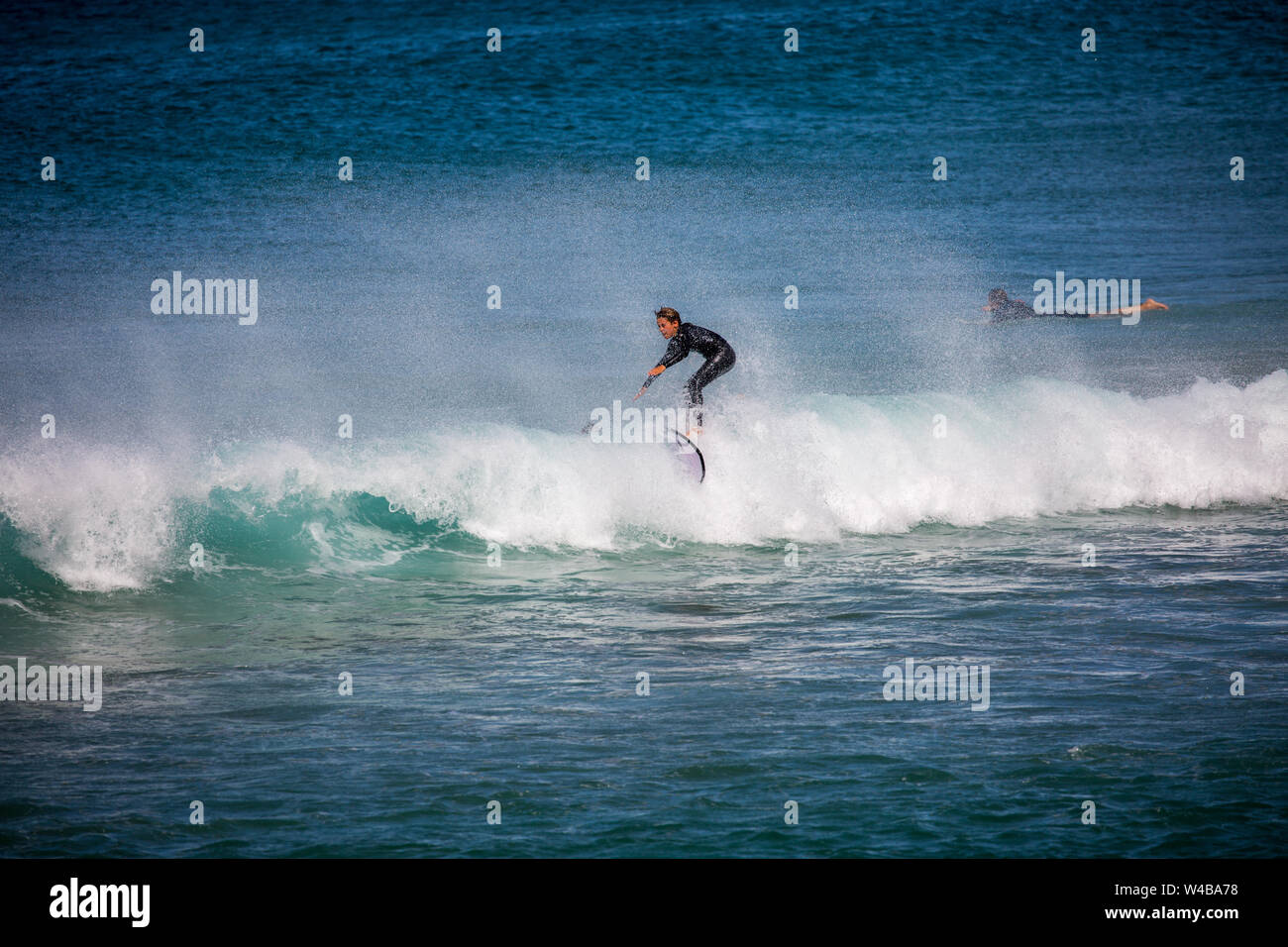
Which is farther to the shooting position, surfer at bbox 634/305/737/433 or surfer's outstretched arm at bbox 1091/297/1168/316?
surfer's outstretched arm at bbox 1091/297/1168/316

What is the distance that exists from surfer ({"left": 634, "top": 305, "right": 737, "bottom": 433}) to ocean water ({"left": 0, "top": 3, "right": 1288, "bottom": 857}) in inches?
31.5

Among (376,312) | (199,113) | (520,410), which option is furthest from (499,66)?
(520,410)

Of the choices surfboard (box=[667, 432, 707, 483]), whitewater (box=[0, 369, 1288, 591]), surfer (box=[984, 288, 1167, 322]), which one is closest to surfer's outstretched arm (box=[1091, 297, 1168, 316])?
surfer (box=[984, 288, 1167, 322])

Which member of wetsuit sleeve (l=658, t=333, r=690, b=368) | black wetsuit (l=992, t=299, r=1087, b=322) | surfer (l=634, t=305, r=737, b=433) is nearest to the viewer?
surfer (l=634, t=305, r=737, b=433)

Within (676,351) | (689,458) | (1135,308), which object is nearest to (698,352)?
(676,351)

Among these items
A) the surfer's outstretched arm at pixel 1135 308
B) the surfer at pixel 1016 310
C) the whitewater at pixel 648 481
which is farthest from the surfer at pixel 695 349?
the surfer's outstretched arm at pixel 1135 308

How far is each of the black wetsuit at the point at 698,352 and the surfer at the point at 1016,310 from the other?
1596cm

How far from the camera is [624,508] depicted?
13.9 metres

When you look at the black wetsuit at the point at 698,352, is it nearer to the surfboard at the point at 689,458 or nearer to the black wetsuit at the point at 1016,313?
the surfboard at the point at 689,458

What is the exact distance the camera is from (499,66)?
5122 centimetres

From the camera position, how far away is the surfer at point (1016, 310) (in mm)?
28938

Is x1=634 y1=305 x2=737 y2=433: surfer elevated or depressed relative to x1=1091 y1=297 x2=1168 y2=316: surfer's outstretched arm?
depressed

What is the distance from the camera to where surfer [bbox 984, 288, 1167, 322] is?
1139 inches

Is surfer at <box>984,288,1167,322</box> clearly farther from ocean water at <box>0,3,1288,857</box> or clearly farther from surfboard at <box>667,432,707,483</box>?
surfboard at <box>667,432,707,483</box>
